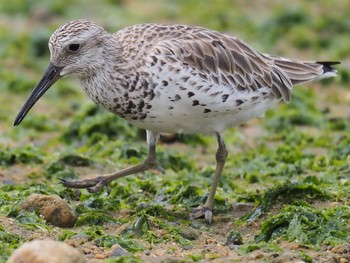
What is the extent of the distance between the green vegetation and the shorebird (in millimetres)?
526

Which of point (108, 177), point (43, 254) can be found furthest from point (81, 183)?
point (43, 254)

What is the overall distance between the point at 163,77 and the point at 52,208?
1678 millimetres

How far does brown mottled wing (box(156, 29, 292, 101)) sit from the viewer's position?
9.16 meters

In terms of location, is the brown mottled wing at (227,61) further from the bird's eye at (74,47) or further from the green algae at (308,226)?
the green algae at (308,226)

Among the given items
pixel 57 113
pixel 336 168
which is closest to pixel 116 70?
pixel 336 168

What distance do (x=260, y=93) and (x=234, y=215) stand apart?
1371 millimetres

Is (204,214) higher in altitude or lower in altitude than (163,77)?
lower

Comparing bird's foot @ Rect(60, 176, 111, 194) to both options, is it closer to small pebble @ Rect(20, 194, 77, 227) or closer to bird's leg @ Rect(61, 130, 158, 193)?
bird's leg @ Rect(61, 130, 158, 193)

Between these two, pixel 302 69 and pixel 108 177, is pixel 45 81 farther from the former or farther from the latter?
pixel 302 69

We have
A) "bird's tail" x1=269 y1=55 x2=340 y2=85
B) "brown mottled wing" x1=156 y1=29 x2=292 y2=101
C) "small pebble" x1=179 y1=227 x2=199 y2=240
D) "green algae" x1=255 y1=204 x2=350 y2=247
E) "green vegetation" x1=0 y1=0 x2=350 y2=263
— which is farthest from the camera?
"bird's tail" x1=269 y1=55 x2=340 y2=85

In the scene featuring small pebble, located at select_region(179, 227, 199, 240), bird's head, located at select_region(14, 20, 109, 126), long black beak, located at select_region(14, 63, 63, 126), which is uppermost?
bird's head, located at select_region(14, 20, 109, 126)

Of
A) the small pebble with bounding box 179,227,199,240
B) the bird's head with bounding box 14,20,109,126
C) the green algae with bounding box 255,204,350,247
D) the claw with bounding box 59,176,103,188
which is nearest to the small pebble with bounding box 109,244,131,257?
the small pebble with bounding box 179,227,199,240

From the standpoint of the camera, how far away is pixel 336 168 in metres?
10.9

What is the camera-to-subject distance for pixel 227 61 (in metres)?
9.60
